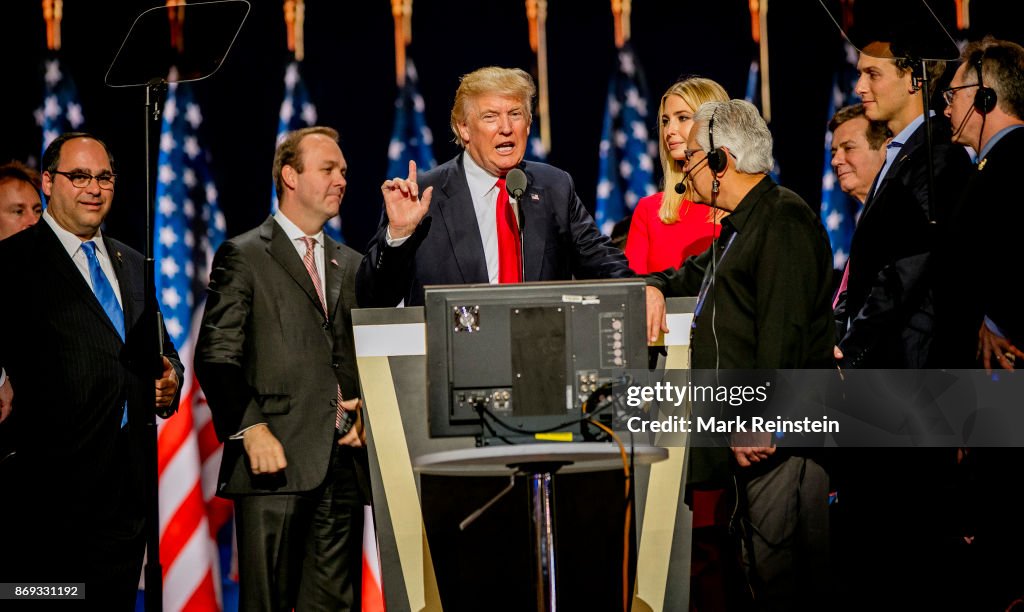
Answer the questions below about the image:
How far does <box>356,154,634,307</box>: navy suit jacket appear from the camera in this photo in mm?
3248

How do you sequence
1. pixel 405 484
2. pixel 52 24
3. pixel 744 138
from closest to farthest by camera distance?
1. pixel 405 484
2. pixel 744 138
3. pixel 52 24

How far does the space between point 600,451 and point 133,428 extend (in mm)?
2117

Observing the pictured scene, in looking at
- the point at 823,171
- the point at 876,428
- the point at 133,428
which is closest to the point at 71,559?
the point at 133,428

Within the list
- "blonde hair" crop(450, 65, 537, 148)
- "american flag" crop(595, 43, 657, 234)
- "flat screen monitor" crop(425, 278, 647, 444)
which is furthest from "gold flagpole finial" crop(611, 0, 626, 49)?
"flat screen monitor" crop(425, 278, 647, 444)

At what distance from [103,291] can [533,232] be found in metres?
1.66

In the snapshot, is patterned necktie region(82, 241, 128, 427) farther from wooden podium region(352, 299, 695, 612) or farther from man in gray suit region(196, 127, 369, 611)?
wooden podium region(352, 299, 695, 612)

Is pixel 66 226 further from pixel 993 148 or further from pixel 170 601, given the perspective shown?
pixel 993 148

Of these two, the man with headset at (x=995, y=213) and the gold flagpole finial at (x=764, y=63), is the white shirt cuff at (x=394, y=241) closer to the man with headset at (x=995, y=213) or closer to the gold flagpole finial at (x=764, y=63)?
the man with headset at (x=995, y=213)

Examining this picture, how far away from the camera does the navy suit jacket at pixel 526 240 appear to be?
3248 mm

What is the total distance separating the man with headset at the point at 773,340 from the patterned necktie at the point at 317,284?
1218 millimetres

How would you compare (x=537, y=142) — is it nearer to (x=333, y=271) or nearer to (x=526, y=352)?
(x=333, y=271)

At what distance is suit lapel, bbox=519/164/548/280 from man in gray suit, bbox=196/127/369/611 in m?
0.73

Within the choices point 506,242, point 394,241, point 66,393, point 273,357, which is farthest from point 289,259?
point 66,393

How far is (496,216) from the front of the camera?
10.9ft
